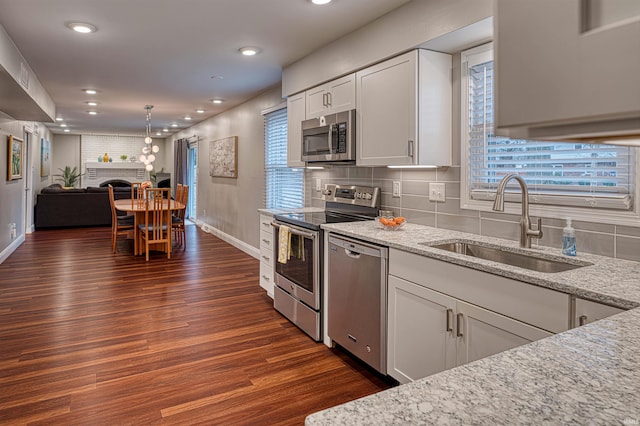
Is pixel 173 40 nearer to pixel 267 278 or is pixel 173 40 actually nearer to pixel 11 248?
pixel 267 278

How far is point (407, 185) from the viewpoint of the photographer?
3.08 m

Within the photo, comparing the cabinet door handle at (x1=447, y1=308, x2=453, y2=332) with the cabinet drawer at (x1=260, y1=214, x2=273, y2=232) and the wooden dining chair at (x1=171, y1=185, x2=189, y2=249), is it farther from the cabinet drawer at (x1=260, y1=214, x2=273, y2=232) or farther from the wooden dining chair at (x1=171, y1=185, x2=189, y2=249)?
the wooden dining chair at (x1=171, y1=185, x2=189, y2=249)

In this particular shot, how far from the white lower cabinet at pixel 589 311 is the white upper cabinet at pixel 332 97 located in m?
2.14

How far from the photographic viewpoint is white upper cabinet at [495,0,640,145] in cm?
29

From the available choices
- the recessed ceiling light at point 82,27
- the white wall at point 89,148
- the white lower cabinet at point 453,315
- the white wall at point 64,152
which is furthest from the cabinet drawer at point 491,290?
the white wall at point 64,152

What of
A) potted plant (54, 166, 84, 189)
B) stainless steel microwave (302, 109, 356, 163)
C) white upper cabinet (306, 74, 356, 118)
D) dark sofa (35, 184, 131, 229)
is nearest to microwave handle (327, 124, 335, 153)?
stainless steel microwave (302, 109, 356, 163)

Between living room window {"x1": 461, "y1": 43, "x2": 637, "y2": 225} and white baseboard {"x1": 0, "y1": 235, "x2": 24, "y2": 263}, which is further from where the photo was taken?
white baseboard {"x1": 0, "y1": 235, "x2": 24, "y2": 263}

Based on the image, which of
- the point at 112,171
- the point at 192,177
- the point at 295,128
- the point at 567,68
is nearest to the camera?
the point at 567,68

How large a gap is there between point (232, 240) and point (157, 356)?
4.29 metres

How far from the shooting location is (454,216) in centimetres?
271

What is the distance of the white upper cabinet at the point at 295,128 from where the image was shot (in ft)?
12.8

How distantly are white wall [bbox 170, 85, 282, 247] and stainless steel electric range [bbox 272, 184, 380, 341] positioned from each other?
6.92 ft

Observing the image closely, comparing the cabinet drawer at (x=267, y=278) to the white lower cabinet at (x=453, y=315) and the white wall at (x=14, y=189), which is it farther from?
the white wall at (x=14, y=189)

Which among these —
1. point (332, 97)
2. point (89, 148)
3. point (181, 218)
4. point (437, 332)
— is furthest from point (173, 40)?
point (89, 148)
